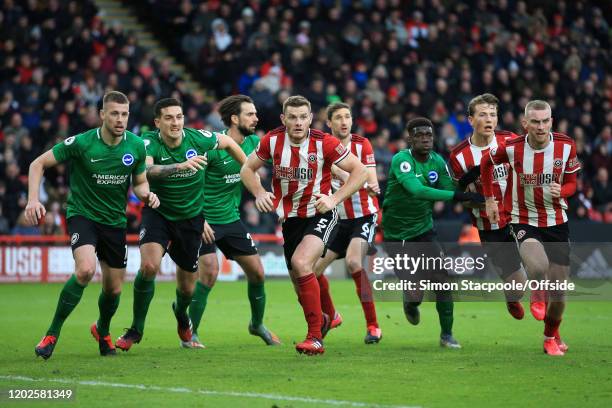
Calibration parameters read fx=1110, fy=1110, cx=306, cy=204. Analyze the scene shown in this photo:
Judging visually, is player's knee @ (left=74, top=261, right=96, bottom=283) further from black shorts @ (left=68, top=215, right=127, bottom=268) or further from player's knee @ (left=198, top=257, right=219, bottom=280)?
player's knee @ (left=198, top=257, right=219, bottom=280)

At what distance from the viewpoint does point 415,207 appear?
1169 cm

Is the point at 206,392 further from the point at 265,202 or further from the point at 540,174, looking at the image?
the point at 540,174

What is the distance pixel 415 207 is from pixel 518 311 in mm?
1510

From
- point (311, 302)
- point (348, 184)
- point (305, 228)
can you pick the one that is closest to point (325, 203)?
point (348, 184)

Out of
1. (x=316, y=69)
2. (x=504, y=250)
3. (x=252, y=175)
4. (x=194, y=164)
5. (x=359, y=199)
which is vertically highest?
(x=316, y=69)

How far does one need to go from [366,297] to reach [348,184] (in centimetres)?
218

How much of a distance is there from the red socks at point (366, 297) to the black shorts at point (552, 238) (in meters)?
2.03

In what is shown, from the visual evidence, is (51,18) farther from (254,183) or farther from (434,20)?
(254,183)

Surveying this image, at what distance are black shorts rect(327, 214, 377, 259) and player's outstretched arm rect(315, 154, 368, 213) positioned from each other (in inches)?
85.8

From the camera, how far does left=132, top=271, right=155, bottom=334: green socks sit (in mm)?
10680

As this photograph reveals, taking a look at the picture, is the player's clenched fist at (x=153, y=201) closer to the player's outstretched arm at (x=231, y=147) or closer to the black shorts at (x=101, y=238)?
the black shorts at (x=101, y=238)

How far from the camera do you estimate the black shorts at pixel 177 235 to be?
1068 centimetres

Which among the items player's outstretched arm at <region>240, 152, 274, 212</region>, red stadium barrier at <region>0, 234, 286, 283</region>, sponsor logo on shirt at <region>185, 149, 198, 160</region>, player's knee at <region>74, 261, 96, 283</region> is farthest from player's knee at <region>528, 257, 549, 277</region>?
red stadium barrier at <region>0, 234, 286, 283</region>

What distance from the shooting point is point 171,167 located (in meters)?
10.4
